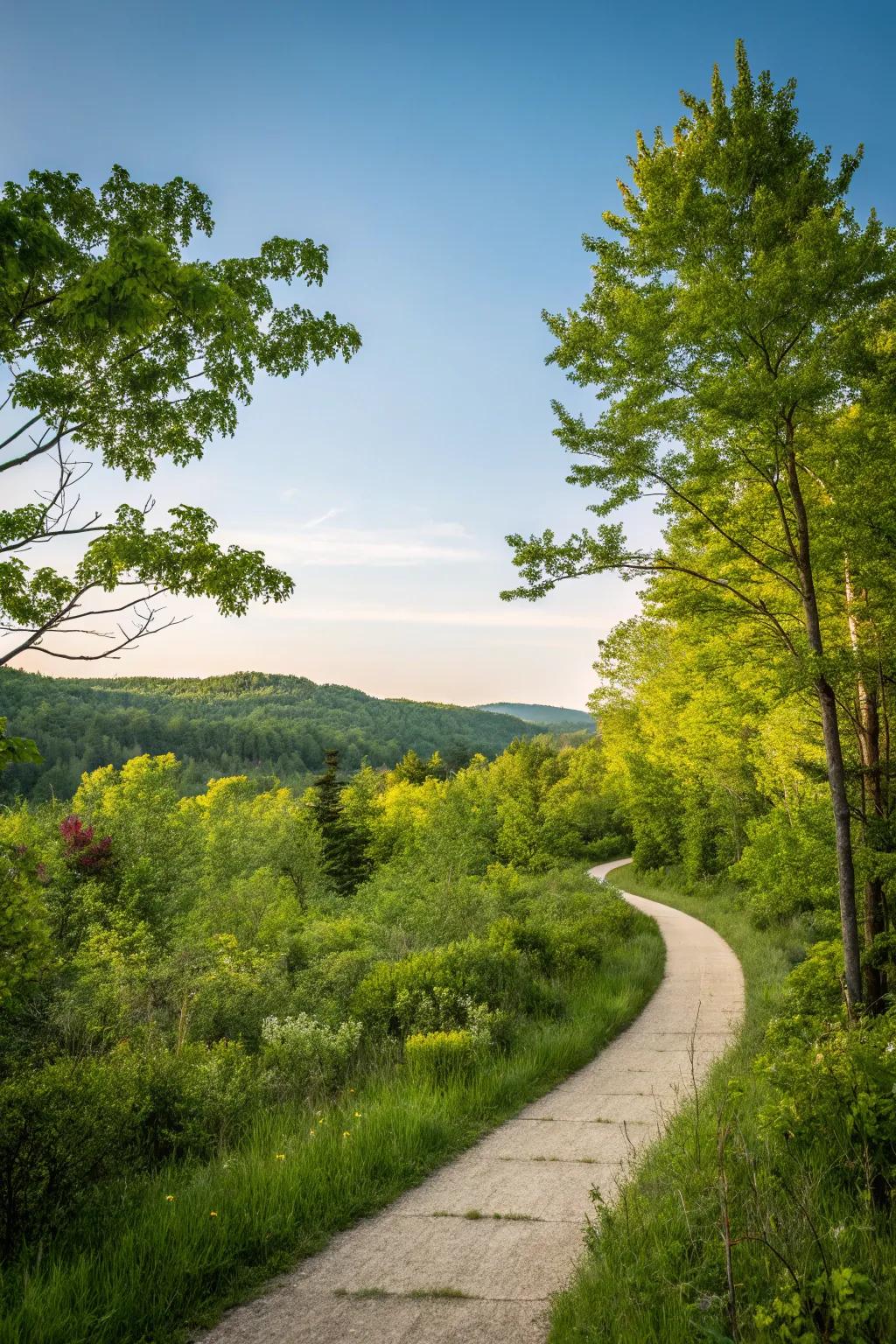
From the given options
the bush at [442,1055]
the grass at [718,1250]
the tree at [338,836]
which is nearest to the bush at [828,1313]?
the grass at [718,1250]

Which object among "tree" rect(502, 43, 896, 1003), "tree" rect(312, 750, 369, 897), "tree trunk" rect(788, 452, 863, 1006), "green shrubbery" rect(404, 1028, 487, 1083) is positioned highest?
"tree" rect(502, 43, 896, 1003)

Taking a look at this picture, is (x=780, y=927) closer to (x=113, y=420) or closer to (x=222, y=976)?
(x=222, y=976)

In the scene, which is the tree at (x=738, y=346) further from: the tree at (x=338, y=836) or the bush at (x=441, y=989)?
the tree at (x=338, y=836)

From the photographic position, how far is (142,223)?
5.76m

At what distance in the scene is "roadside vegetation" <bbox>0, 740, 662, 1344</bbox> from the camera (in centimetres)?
373

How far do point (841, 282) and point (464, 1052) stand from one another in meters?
8.38

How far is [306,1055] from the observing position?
25.1 ft

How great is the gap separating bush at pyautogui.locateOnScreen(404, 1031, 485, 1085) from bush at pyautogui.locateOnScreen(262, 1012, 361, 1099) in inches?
33.7

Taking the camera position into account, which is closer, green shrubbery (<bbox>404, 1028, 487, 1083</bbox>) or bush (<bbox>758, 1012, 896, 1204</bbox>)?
bush (<bbox>758, 1012, 896, 1204</bbox>)

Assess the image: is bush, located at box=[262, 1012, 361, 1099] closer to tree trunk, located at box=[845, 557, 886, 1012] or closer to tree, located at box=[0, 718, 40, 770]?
tree, located at box=[0, 718, 40, 770]

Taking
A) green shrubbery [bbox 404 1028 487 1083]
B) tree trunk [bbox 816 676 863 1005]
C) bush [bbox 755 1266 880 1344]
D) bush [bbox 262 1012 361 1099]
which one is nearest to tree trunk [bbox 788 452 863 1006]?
tree trunk [bbox 816 676 863 1005]

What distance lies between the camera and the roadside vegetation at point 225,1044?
12.2 feet

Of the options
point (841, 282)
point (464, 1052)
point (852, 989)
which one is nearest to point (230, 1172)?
point (464, 1052)

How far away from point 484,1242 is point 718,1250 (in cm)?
161
